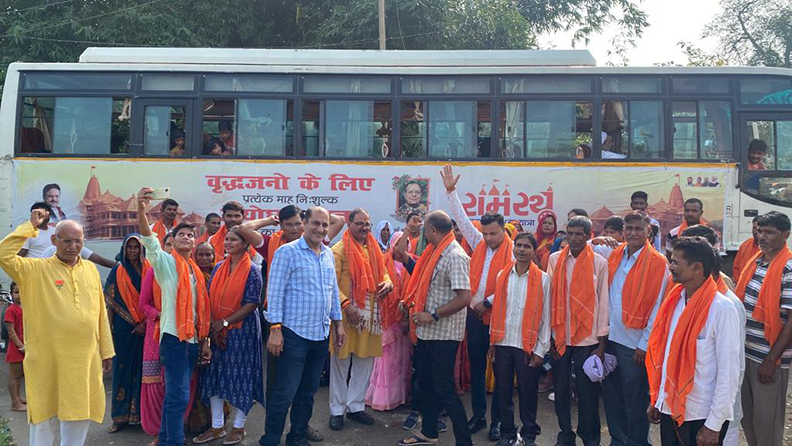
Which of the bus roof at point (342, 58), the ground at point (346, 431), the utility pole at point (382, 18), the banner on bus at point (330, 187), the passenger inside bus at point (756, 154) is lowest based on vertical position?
the ground at point (346, 431)

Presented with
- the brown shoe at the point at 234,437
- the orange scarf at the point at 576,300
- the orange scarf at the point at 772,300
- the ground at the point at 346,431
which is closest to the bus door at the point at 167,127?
the ground at the point at 346,431

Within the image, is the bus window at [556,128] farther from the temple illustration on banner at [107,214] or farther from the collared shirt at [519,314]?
the temple illustration on banner at [107,214]

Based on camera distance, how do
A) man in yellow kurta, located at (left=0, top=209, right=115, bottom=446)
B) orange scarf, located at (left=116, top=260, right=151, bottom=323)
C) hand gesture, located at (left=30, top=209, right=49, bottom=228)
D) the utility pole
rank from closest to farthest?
man in yellow kurta, located at (left=0, top=209, right=115, bottom=446) < hand gesture, located at (left=30, top=209, right=49, bottom=228) < orange scarf, located at (left=116, top=260, right=151, bottom=323) < the utility pole

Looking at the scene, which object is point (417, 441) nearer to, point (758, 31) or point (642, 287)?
point (642, 287)

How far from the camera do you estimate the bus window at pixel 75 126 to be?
8008 millimetres

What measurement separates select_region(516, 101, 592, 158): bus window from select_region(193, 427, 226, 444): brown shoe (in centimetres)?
501

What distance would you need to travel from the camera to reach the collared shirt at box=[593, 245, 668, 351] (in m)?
4.23

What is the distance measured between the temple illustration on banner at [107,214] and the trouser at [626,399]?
5.51 metres

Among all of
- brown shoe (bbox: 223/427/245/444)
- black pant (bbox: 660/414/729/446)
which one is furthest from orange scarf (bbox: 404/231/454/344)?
black pant (bbox: 660/414/729/446)

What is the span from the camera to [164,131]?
8.05m

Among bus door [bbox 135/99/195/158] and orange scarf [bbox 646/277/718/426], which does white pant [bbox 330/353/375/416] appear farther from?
bus door [bbox 135/99/195/158]

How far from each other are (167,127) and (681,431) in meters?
6.92

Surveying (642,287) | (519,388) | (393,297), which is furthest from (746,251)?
(393,297)

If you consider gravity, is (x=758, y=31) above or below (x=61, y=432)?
above
